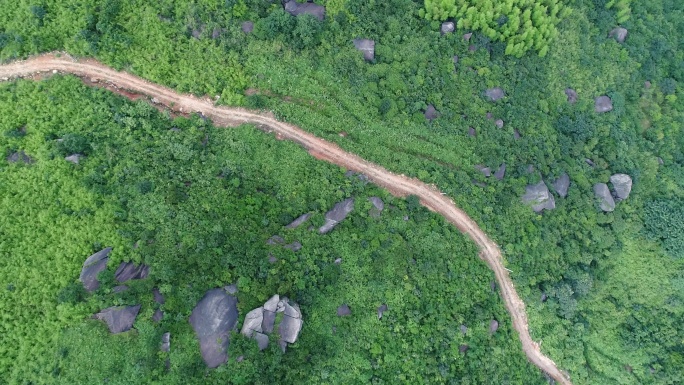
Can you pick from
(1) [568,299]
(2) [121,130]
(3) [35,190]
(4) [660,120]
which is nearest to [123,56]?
(2) [121,130]

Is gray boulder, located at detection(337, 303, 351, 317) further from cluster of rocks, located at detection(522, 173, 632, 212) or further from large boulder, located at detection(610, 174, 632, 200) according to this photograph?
large boulder, located at detection(610, 174, 632, 200)

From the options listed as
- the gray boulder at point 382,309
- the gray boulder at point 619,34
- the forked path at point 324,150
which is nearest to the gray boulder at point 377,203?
the forked path at point 324,150

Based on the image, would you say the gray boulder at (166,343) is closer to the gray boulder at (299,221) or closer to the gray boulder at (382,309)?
the gray boulder at (299,221)

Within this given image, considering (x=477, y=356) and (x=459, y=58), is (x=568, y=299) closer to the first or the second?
(x=477, y=356)

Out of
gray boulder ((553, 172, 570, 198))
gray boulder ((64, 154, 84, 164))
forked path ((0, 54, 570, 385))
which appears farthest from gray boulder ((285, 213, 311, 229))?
gray boulder ((553, 172, 570, 198))

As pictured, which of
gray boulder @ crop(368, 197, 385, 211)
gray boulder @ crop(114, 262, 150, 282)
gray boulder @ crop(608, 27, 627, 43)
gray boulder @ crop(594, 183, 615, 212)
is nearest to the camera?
gray boulder @ crop(114, 262, 150, 282)

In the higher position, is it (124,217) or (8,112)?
(8,112)

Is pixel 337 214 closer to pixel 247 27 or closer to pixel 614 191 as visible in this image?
pixel 247 27
